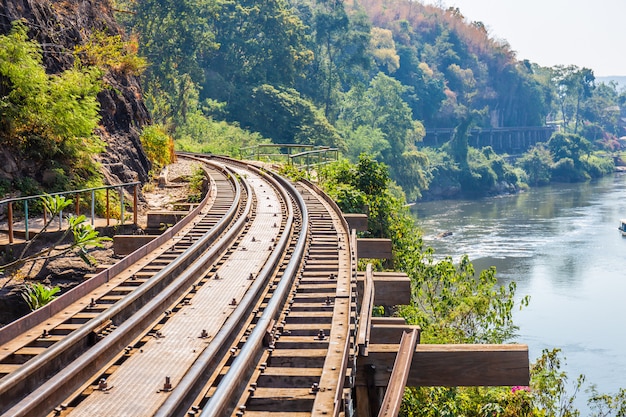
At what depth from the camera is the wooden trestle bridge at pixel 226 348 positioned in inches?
229

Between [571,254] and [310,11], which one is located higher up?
[310,11]

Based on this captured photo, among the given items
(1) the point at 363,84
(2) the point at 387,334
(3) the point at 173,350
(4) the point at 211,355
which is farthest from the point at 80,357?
(1) the point at 363,84

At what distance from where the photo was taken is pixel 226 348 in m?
6.91

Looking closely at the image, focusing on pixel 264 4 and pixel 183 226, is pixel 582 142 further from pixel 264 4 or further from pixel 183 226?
pixel 183 226

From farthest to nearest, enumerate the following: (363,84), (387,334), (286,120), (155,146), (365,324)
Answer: (363,84) < (286,120) < (155,146) < (387,334) < (365,324)

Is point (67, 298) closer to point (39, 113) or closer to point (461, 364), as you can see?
point (461, 364)

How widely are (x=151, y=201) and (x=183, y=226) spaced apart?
5044 mm

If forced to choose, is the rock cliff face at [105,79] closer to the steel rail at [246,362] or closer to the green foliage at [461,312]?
the steel rail at [246,362]

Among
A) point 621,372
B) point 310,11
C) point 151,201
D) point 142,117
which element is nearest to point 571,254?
point 621,372

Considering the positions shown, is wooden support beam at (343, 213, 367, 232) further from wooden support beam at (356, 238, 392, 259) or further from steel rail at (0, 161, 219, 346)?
steel rail at (0, 161, 219, 346)

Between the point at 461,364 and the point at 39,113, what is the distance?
9557 millimetres

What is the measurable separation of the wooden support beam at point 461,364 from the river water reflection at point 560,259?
17.0 meters

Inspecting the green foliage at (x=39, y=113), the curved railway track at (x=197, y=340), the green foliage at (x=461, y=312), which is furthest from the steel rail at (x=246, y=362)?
the green foliage at (x=461, y=312)

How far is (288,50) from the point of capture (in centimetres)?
6588
